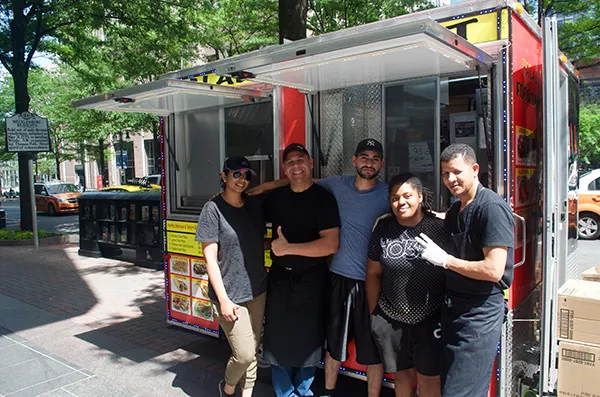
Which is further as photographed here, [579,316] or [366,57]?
[366,57]

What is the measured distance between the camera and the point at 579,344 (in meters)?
2.89

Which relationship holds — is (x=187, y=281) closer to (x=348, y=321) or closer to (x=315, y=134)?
(x=315, y=134)

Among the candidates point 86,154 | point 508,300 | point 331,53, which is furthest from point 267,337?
point 86,154

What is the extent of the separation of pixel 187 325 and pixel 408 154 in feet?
9.43

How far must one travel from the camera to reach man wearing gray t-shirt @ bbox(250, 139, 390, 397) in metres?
3.18

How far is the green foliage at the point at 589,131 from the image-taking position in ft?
65.7

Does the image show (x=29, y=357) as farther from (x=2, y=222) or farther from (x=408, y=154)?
(x=2, y=222)

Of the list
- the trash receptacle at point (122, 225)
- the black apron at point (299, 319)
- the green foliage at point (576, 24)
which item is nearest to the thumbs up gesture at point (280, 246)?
the black apron at point (299, 319)

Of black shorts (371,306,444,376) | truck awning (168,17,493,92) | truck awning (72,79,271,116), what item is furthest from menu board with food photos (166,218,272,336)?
black shorts (371,306,444,376)

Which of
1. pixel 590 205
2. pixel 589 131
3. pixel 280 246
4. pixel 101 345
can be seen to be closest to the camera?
pixel 280 246

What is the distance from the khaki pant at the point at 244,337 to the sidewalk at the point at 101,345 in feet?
1.63

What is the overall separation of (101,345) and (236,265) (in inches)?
103

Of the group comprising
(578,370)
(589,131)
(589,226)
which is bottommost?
(589,226)

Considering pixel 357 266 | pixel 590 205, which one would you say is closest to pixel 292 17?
pixel 357 266
